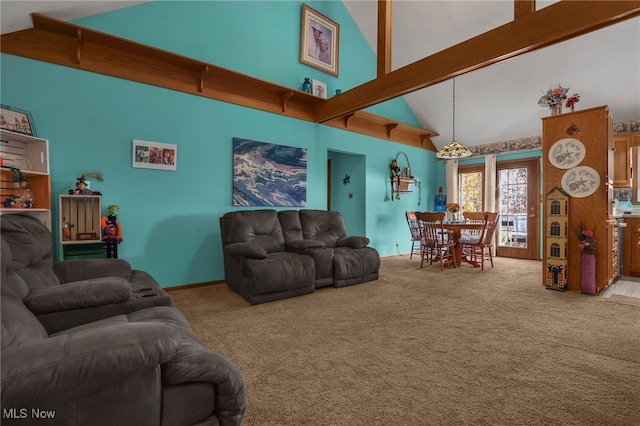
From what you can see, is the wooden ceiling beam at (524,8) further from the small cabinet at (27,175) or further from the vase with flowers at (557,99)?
the small cabinet at (27,175)

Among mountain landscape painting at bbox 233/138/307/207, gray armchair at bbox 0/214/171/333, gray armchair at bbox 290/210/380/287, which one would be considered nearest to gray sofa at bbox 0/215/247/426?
gray armchair at bbox 0/214/171/333

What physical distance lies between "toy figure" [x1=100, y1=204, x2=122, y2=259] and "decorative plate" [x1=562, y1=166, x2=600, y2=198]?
5.26 m

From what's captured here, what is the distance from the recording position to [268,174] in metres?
4.54

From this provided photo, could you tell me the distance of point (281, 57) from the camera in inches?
189

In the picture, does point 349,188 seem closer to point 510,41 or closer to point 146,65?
point 510,41

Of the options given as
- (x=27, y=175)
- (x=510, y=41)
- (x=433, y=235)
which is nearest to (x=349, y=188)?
(x=433, y=235)

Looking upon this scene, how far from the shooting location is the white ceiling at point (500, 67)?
433cm

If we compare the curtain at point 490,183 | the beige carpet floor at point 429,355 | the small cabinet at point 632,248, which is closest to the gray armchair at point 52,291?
the beige carpet floor at point 429,355

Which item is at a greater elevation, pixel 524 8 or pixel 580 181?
pixel 524 8

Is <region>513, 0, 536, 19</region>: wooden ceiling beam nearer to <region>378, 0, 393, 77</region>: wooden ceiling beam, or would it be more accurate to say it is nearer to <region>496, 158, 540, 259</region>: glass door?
<region>378, 0, 393, 77</region>: wooden ceiling beam

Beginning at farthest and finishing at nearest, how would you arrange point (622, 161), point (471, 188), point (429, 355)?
point (471, 188), point (622, 161), point (429, 355)

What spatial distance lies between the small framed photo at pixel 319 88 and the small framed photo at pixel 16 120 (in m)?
3.73

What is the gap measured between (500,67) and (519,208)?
118 inches

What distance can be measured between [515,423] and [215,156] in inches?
156
